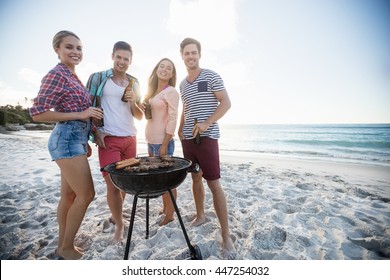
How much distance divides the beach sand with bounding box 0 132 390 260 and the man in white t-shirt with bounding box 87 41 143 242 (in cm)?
65

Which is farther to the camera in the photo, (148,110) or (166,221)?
(166,221)

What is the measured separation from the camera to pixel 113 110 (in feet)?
8.37

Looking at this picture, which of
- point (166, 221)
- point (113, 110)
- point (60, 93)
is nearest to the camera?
point (60, 93)

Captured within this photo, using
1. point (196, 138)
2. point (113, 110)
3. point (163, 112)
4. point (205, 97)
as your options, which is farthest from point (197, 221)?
point (113, 110)

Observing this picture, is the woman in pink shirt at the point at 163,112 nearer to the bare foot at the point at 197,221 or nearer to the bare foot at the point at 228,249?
the bare foot at the point at 197,221

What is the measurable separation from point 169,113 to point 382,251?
3082mm

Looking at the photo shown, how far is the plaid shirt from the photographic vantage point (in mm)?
1937

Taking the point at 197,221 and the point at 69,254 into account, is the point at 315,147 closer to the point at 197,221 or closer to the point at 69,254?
the point at 197,221

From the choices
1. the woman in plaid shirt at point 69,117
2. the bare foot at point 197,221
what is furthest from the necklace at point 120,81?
the bare foot at point 197,221

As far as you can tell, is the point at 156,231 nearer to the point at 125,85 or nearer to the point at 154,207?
the point at 154,207

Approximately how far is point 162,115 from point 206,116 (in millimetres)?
661

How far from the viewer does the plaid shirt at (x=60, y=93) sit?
1937 mm

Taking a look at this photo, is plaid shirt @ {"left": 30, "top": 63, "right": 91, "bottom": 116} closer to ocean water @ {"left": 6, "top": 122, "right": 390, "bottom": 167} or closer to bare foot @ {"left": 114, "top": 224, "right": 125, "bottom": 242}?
ocean water @ {"left": 6, "top": 122, "right": 390, "bottom": 167}

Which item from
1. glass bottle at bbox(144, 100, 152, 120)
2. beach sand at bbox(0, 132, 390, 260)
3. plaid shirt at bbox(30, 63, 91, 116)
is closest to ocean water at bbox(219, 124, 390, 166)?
beach sand at bbox(0, 132, 390, 260)
